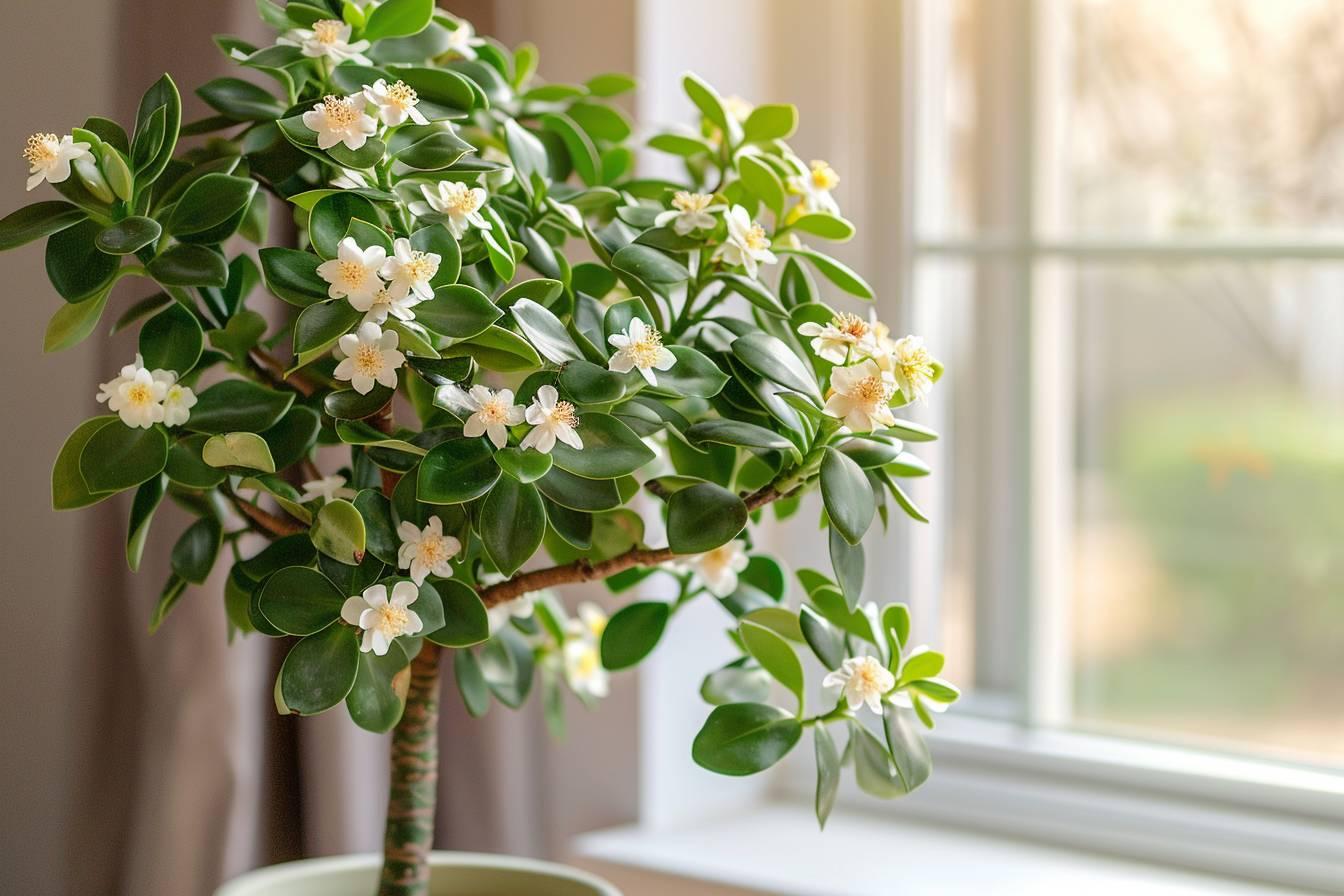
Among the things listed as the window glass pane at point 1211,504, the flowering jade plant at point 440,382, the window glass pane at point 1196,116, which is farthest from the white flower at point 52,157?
the window glass pane at point 1211,504

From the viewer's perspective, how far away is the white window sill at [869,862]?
122cm

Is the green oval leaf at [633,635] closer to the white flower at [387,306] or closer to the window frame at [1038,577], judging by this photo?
the white flower at [387,306]

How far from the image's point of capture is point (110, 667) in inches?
45.9

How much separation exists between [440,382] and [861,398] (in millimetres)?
233

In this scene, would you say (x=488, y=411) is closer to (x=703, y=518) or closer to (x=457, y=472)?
(x=457, y=472)

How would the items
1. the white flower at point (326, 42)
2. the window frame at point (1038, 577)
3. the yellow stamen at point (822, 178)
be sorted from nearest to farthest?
the white flower at point (326, 42) < the yellow stamen at point (822, 178) < the window frame at point (1038, 577)

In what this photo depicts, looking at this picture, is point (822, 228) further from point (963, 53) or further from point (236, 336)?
point (963, 53)

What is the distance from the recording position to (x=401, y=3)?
81cm

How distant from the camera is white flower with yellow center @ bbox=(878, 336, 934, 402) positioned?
0.76m

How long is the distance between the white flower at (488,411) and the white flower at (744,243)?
0.62 feet

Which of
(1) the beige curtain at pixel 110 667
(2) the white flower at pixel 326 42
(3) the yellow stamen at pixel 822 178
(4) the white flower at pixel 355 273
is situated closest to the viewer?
(4) the white flower at pixel 355 273

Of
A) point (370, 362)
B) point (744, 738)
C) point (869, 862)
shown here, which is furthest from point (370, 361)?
point (869, 862)

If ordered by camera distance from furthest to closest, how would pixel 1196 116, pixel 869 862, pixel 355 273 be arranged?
pixel 1196 116 < pixel 869 862 < pixel 355 273

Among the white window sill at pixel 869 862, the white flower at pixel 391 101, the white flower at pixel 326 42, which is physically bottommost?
the white window sill at pixel 869 862
